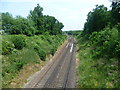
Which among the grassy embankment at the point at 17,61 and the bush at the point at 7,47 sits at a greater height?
the bush at the point at 7,47

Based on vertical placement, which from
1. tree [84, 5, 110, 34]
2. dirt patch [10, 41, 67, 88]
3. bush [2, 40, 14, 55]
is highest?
tree [84, 5, 110, 34]

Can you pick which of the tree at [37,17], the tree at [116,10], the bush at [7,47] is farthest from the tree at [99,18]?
the bush at [7,47]

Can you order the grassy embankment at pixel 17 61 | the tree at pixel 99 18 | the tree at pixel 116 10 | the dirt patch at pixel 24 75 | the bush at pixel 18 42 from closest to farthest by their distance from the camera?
the dirt patch at pixel 24 75 < the grassy embankment at pixel 17 61 < the bush at pixel 18 42 < the tree at pixel 116 10 < the tree at pixel 99 18

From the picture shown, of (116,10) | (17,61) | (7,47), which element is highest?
(116,10)

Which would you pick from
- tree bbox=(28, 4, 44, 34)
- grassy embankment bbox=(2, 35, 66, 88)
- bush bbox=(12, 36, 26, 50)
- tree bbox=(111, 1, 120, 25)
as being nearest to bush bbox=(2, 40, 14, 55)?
grassy embankment bbox=(2, 35, 66, 88)

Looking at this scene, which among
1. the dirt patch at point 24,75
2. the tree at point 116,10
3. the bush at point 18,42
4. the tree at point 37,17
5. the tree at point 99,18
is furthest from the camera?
the tree at point 37,17

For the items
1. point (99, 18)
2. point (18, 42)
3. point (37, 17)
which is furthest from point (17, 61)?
point (37, 17)

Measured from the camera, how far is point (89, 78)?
603 inches

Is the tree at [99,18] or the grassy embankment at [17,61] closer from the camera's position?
the grassy embankment at [17,61]

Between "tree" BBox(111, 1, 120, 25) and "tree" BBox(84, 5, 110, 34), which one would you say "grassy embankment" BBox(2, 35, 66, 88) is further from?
"tree" BBox(84, 5, 110, 34)

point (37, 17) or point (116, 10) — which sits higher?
point (37, 17)

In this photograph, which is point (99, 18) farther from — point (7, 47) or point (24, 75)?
point (24, 75)

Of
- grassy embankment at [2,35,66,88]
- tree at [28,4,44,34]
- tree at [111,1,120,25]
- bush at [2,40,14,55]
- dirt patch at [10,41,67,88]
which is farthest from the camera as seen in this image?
tree at [28,4,44,34]

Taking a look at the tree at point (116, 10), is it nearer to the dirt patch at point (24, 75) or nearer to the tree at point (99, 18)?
the tree at point (99, 18)
